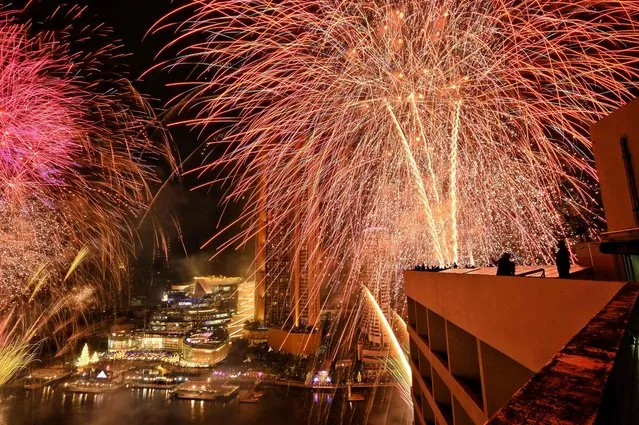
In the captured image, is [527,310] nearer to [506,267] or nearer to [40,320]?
[506,267]

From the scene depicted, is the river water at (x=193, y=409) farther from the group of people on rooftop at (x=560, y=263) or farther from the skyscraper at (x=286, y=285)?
the group of people on rooftop at (x=560, y=263)

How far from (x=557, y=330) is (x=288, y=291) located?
50628 mm

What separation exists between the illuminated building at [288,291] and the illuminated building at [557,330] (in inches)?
1383

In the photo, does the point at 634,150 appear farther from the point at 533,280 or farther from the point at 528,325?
the point at 528,325

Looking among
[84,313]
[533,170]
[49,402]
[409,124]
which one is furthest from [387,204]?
[84,313]

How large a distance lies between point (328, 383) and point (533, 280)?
33.7m

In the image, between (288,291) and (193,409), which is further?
(288,291)

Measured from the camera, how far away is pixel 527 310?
3709mm

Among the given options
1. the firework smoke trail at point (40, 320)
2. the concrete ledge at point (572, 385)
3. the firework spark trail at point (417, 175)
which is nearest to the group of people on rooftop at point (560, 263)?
the concrete ledge at point (572, 385)

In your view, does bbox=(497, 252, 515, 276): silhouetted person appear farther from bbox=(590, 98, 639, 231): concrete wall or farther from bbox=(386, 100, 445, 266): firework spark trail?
bbox=(386, 100, 445, 266): firework spark trail

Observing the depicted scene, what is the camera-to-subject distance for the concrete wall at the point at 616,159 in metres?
4.81

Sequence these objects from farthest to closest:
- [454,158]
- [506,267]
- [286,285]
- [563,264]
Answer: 1. [286,285]
2. [454,158]
3. [506,267]
4. [563,264]

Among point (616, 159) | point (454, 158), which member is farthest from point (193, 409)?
point (616, 159)

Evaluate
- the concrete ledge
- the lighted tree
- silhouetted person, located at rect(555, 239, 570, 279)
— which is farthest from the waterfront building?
the concrete ledge
